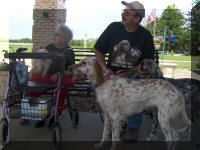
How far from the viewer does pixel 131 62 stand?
3740 mm

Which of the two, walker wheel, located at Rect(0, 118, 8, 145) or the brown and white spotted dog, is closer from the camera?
the brown and white spotted dog

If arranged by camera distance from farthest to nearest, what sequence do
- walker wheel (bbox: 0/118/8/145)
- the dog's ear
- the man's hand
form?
the man's hand < walker wheel (bbox: 0/118/8/145) < the dog's ear

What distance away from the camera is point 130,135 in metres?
3.73

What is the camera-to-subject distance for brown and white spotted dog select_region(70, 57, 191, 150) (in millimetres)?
3029

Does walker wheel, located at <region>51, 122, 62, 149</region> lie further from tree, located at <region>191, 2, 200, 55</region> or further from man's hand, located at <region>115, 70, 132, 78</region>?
Result: tree, located at <region>191, 2, 200, 55</region>

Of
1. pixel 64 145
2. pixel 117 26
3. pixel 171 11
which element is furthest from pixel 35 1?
pixel 171 11

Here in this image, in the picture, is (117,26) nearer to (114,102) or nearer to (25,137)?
(114,102)

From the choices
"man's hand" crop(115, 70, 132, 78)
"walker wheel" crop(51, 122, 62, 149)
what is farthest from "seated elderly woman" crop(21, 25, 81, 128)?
"man's hand" crop(115, 70, 132, 78)

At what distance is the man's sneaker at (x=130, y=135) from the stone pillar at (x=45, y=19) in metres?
4.71

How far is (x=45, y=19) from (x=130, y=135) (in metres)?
5.11

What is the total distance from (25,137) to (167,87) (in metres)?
2.36

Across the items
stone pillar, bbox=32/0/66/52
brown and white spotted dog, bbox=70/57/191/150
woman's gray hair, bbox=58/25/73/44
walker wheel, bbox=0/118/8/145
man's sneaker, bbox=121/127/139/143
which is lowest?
man's sneaker, bbox=121/127/139/143

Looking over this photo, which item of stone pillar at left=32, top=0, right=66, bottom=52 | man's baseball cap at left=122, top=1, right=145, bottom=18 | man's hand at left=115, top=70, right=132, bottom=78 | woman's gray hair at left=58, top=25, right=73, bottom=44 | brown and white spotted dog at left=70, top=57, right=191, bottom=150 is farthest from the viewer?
stone pillar at left=32, top=0, right=66, bottom=52

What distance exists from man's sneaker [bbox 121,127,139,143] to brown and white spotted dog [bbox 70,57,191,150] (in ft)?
1.78
